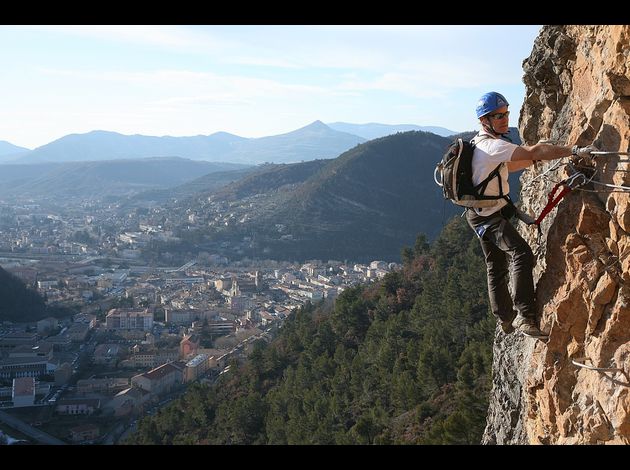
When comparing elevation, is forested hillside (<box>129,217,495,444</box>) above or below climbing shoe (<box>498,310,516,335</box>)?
below

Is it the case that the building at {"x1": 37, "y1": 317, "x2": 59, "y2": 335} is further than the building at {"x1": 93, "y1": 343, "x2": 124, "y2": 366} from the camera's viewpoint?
Yes

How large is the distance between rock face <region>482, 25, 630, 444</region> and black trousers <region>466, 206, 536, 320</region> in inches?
5.4

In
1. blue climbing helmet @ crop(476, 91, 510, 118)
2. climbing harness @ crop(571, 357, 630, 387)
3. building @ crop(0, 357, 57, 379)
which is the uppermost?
blue climbing helmet @ crop(476, 91, 510, 118)

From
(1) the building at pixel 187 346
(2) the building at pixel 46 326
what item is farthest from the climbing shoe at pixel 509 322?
(2) the building at pixel 46 326

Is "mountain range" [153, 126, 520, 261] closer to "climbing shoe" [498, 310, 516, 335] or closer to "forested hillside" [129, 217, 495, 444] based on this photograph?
"forested hillside" [129, 217, 495, 444]

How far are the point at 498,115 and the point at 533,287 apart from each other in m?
1.08

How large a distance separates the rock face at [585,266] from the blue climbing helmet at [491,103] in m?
0.51

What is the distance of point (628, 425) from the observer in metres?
3.05

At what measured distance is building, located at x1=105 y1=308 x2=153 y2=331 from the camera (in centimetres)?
4290

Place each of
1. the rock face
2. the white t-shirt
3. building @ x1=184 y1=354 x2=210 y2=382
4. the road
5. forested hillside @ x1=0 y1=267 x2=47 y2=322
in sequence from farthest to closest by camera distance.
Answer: forested hillside @ x1=0 y1=267 x2=47 y2=322, building @ x1=184 y1=354 x2=210 y2=382, the road, the white t-shirt, the rock face

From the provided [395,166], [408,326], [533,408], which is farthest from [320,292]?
[533,408]

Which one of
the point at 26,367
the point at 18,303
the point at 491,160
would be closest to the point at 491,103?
the point at 491,160

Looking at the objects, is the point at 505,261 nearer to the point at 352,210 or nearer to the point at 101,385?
the point at 101,385

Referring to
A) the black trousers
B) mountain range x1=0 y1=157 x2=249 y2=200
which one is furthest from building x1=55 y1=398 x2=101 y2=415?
mountain range x1=0 y1=157 x2=249 y2=200
